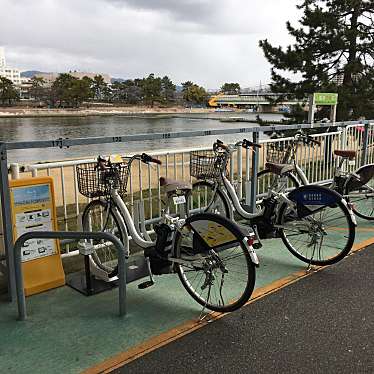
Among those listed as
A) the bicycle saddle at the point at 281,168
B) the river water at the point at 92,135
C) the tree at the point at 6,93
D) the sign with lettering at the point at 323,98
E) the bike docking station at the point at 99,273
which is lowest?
the river water at the point at 92,135

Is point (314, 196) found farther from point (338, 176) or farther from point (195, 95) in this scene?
point (195, 95)

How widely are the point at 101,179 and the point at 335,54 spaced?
43.8ft

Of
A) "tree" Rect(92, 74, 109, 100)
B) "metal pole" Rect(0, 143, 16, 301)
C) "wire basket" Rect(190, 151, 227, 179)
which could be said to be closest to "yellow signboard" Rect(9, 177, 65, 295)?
"metal pole" Rect(0, 143, 16, 301)

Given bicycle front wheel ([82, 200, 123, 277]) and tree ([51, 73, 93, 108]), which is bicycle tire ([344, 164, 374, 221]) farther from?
tree ([51, 73, 93, 108])

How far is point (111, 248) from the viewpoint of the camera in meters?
3.95

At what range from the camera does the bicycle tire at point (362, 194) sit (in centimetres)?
484

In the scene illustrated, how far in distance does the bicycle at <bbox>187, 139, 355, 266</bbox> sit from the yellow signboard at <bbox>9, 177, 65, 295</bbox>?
130 cm

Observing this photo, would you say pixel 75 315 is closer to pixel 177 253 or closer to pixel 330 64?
pixel 177 253

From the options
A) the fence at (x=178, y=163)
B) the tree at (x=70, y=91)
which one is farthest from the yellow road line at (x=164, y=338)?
the tree at (x=70, y=91)

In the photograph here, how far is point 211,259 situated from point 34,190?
1.53 metres

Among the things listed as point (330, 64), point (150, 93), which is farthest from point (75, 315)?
point (150, 93)

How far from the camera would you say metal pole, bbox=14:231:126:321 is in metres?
2.69

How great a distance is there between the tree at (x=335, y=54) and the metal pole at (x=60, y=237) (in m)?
12.5

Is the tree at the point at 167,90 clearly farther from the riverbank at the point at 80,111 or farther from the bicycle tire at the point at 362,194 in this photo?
the bicycle tire at the point at 362,194
